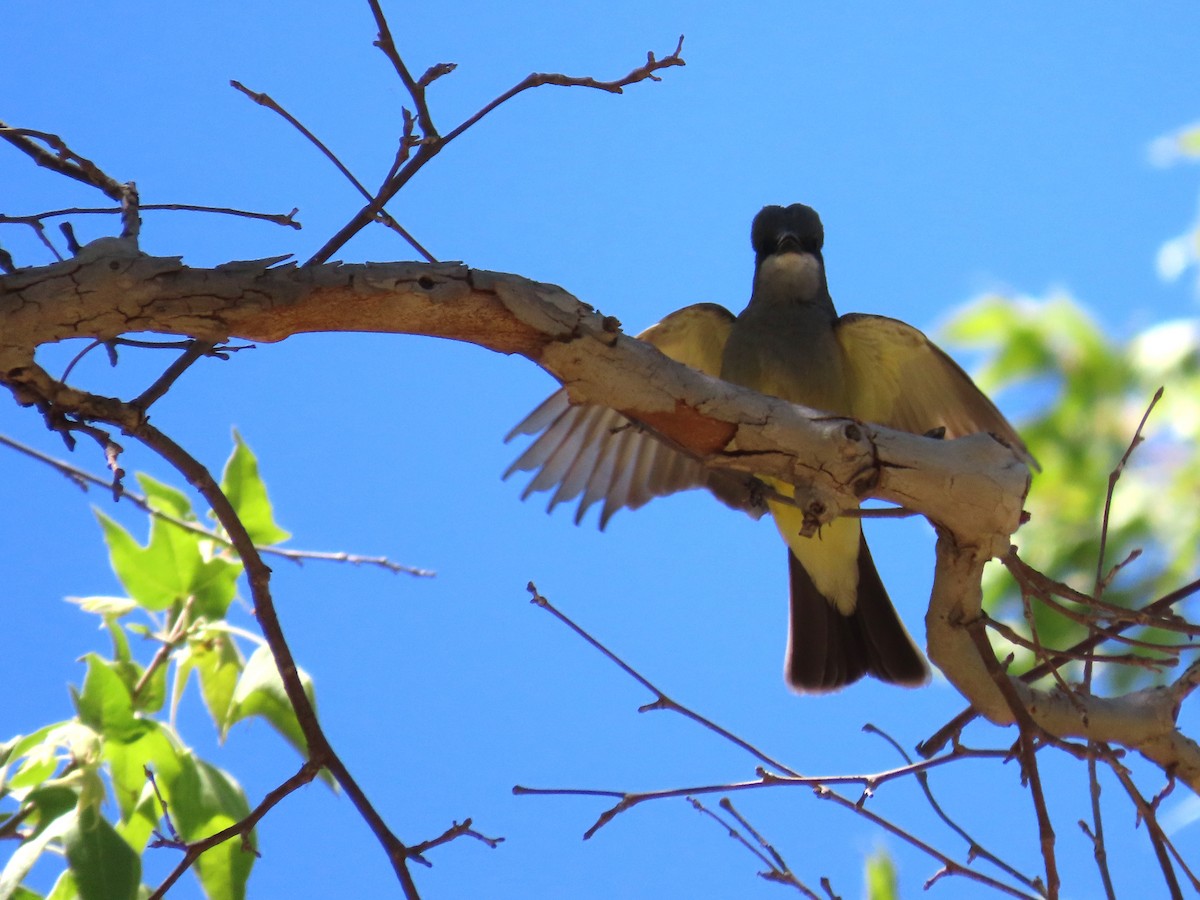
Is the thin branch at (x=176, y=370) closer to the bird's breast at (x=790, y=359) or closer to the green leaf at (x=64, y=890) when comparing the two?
the green leaf at (x=64, y=890)

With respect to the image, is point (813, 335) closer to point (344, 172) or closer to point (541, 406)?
point (541, 406)

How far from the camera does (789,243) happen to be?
397cm

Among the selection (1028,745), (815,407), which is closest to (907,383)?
(815,407)

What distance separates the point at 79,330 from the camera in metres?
2.01

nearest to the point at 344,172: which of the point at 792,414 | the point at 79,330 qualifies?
the point at 79,330

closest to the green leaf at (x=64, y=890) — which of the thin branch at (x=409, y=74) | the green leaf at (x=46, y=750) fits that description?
the green leaf at (x=46, y=750)

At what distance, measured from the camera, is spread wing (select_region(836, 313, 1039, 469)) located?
367 centimetres

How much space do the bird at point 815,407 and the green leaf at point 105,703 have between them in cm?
138

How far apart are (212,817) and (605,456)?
5.33ft

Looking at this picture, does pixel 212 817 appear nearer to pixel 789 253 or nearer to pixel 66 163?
pixel 66 163

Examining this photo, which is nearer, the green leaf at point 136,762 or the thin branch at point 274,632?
the thin branch at point 274,632

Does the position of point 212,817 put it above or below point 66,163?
below

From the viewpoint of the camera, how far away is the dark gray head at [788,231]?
399 centimetres

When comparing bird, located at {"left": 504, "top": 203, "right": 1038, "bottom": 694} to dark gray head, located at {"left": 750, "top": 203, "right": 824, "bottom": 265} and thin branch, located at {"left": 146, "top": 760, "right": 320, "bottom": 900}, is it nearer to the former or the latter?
dark gray head, located at {"left": 750, "top": 203, "right": 824, "bottom": 265}
